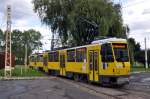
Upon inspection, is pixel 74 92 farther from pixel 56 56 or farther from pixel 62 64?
pixel 56 56

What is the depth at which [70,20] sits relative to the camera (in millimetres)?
49062

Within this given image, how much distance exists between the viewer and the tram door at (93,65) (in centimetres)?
2730

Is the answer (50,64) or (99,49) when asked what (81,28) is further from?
(99,49)

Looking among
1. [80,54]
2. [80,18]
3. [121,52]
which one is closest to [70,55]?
[80,54]

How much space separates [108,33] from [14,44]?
111594 millimetres

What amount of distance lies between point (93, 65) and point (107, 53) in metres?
2.55

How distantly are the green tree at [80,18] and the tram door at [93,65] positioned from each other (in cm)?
1974

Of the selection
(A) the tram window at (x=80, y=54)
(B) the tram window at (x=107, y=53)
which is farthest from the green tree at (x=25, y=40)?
(B) the tram window at (x=107, y=53)

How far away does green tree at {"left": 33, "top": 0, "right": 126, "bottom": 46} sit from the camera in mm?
49062

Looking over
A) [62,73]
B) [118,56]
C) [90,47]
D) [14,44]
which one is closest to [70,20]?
[62,73]

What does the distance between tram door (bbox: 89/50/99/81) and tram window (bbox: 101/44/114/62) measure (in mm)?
1080

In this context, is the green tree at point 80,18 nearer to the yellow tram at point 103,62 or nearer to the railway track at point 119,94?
the yellow tram at point 103,62

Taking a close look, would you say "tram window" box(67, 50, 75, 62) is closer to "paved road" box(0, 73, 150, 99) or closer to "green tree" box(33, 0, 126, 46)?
"paved road" box(0, 73, 150, 99)

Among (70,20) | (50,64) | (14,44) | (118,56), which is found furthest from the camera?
(14,44)
